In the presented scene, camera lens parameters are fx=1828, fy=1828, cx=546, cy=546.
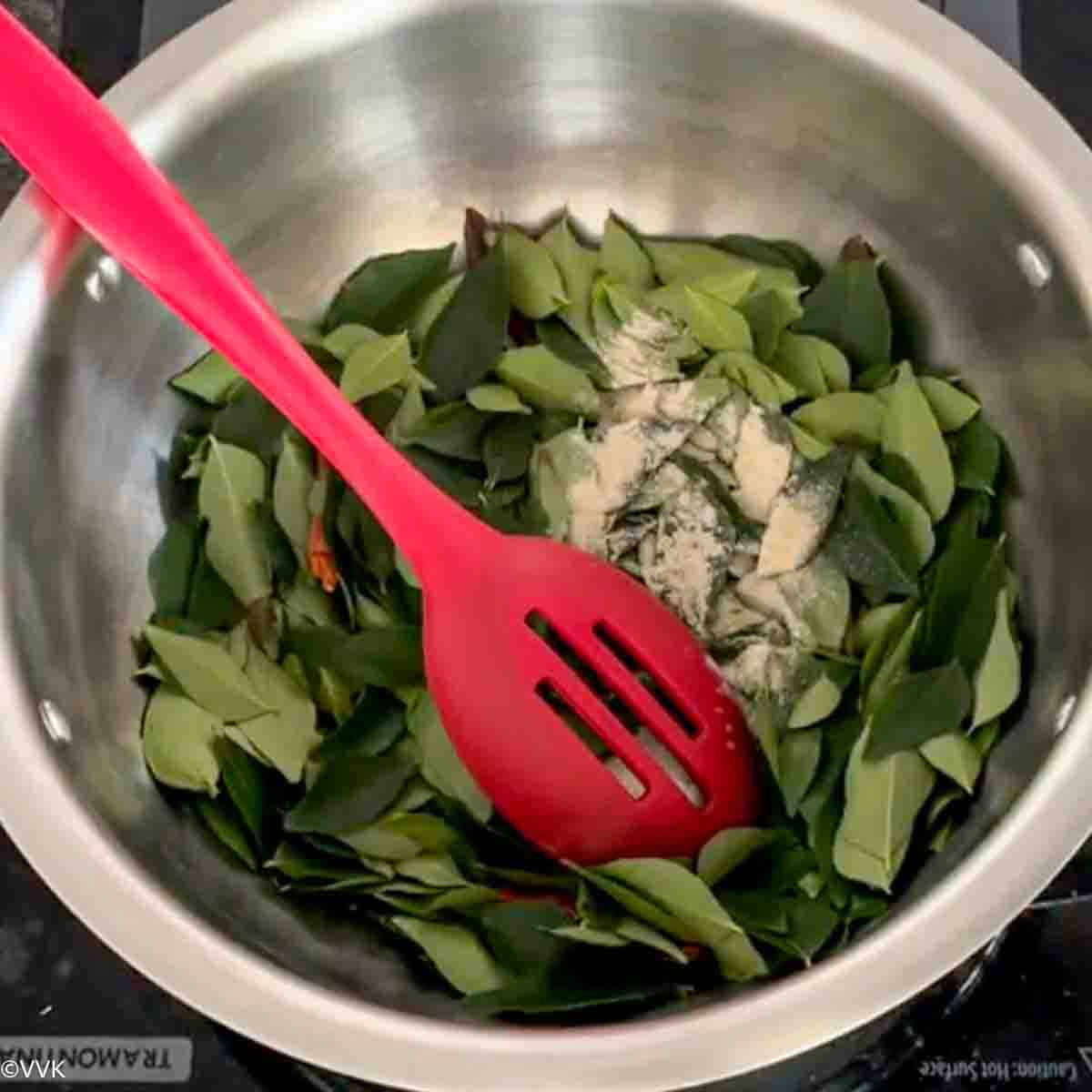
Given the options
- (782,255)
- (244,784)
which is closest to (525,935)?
(244,784)

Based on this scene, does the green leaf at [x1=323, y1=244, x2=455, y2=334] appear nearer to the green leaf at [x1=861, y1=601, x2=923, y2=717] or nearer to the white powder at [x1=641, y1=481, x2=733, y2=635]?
the white powder at [x1=641, y1=481, x2=733, y2=635]

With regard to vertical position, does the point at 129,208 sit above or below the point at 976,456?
above

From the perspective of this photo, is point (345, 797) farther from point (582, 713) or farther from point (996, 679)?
point (996, 679)

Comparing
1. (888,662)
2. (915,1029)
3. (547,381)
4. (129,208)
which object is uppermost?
(129,208)

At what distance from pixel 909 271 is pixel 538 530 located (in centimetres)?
20

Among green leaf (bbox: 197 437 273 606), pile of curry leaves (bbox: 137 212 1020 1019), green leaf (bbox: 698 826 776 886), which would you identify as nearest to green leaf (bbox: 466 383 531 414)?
pile of curry leaves (bbox: 137 212 1020 1019)

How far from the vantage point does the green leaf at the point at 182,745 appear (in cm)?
72

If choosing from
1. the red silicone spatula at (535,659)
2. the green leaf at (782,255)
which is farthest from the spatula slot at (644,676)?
the green leaf at (782,255)

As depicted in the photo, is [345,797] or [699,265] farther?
[699,265]

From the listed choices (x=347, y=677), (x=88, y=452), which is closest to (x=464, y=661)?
(x=347, y=677)

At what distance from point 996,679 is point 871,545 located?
0.26ft

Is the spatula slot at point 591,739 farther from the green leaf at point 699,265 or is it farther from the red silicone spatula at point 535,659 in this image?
the green leaf at point 699,265

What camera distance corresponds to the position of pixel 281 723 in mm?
744

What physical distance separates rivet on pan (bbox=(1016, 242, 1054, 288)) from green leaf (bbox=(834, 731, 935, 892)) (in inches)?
7.6
